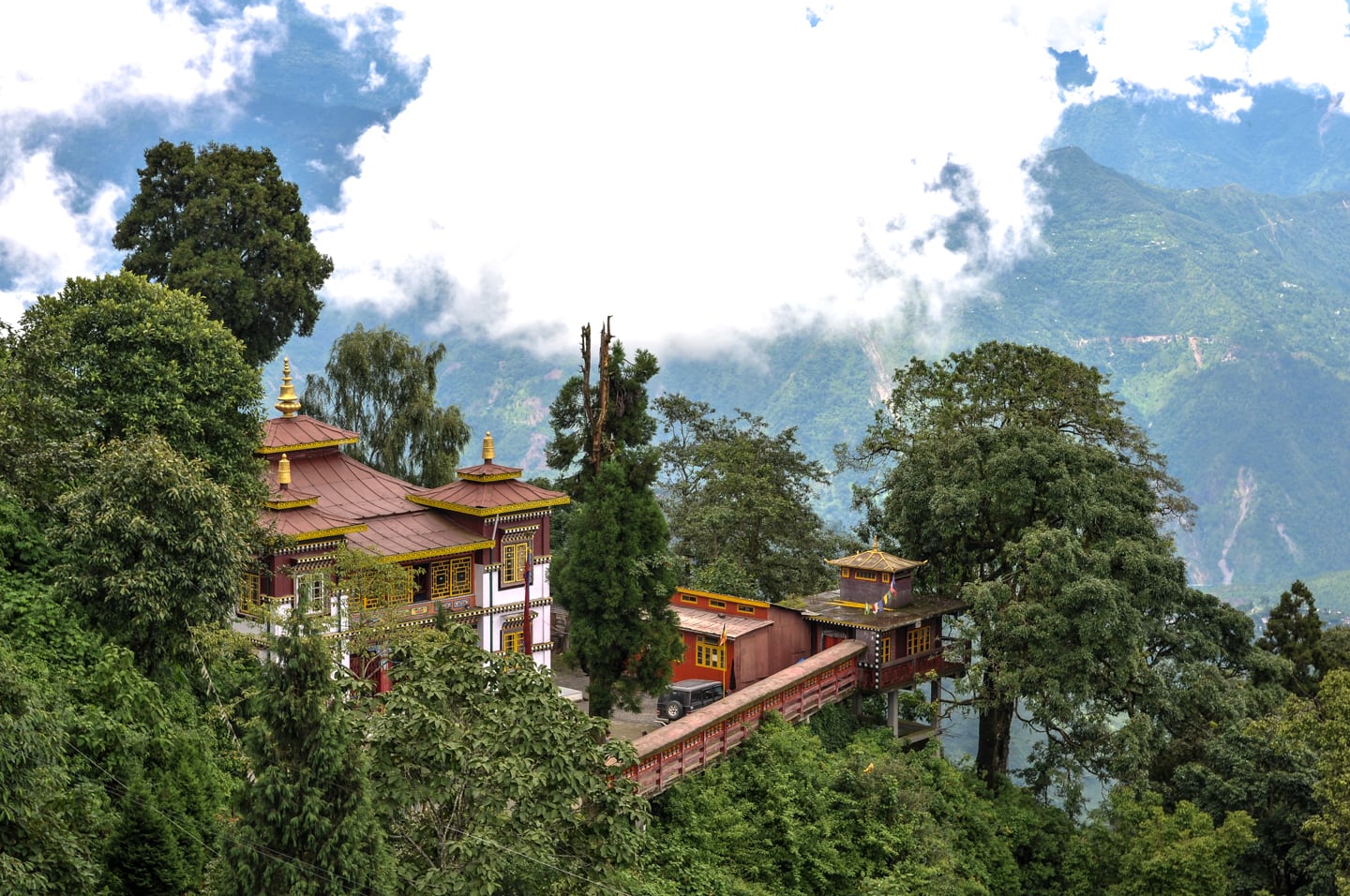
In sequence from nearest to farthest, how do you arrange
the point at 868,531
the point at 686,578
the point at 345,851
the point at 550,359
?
the point at 345,851
the point at 868,531
the point at 686,578
the point at 550,359

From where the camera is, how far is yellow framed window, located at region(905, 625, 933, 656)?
32.4m

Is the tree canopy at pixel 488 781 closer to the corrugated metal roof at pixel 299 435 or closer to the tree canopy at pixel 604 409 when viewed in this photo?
the tree canopy at pixel 604 409

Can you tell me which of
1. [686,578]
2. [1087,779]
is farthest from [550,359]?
[686,578]

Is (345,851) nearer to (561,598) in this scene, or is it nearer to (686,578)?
(561,598)

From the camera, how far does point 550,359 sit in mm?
140875

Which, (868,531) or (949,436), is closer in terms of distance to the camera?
(949,436)

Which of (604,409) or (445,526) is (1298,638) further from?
(445,526)

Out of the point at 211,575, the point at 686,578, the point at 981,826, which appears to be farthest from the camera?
the point at 686,578

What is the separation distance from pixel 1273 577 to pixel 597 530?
116 meters

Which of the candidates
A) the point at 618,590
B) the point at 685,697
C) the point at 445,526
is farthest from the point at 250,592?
the point at 685,697

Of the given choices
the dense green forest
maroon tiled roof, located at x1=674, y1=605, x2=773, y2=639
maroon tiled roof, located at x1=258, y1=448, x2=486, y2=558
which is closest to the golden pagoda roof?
the dense green forest

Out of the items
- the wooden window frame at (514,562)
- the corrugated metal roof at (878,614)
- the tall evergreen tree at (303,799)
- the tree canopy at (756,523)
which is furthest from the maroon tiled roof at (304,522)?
the tall evergreen tree at (303,799)

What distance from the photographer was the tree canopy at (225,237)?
3772 cm

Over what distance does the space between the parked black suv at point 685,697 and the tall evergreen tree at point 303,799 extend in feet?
47.6
